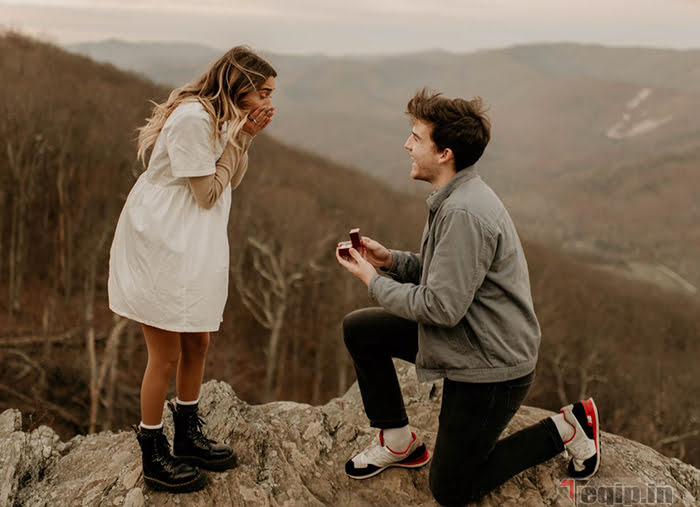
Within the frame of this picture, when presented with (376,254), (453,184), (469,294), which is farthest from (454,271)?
(376,254)

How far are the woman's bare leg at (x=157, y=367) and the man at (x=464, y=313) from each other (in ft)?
3.78

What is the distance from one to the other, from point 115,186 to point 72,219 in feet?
9.30

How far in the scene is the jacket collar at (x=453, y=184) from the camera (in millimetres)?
3752

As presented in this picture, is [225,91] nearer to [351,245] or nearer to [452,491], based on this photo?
[351,245]

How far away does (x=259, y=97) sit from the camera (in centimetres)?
372

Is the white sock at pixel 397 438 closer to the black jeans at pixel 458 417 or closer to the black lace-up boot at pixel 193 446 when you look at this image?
the black jeans at pixel 458 417

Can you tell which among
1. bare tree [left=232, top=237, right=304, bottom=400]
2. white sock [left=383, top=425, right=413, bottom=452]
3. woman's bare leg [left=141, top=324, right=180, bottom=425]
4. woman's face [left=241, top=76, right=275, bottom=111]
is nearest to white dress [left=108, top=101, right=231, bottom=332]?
woman's bare leg [left=141, top=324, right=180, bottom=425]

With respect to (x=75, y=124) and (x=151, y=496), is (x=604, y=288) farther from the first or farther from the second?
(x=151, y=496)

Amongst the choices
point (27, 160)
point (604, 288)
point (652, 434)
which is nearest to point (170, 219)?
point (27, 160)

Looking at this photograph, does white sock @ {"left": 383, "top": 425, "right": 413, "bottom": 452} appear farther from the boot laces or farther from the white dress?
the white dress

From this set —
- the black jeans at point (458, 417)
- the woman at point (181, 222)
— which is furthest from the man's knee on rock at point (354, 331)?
the woman at point (181, 222)

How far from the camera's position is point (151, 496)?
12.7 feet

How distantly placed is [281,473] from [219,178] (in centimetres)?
210

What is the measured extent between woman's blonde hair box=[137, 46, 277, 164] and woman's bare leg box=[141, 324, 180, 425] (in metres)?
1.11
